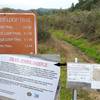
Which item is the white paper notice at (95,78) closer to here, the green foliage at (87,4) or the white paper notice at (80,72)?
the white paper notice at (80,72)

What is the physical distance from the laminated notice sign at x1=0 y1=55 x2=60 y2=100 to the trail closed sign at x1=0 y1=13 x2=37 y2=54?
1.50 ft

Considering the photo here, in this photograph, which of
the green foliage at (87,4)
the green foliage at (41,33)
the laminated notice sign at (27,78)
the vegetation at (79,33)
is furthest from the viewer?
the green foliage at (87,4)

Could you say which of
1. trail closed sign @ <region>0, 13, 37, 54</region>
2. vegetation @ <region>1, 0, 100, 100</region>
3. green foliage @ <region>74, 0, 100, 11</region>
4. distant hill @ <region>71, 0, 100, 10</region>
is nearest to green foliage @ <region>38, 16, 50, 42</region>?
vegetation @ <region>1, 0, 100, 100</region>

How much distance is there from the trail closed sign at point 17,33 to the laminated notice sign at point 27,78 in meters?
0.46

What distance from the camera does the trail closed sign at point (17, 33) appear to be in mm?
6258

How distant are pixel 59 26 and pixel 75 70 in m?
36.7

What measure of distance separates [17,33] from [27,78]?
A: 0.87 m

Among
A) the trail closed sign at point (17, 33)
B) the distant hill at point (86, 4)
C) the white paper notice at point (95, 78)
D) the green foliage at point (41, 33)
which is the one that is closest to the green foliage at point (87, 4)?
Answer: the distant hill at point (86, 4)

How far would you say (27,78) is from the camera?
5754mm

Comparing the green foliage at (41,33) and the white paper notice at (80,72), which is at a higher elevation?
the white paper notice at (80,72)

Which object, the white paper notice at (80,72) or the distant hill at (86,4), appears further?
the distant hill at (86,4)

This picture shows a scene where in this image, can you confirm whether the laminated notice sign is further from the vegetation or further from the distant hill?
the distant hill

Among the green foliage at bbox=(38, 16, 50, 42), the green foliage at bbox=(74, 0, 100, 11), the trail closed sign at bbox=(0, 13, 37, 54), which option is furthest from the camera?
the green foliage at bbox=(74, 0, 100, 11)

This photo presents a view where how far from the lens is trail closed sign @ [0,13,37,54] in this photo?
20.5 ft
